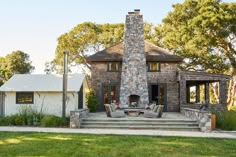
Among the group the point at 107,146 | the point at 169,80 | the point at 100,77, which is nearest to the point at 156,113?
the point at 107,146

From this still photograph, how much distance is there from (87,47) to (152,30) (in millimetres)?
8514

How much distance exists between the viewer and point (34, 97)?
18.1m

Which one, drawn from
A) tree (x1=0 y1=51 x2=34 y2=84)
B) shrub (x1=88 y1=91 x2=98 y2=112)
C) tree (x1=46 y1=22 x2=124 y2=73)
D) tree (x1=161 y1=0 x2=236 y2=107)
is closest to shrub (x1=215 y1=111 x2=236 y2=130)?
shrub (x1=88 y1=91 x2=98 y2=112)

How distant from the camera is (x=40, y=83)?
61.1 feet

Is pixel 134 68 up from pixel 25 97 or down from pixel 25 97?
up

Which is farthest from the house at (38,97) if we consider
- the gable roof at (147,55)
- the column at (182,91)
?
the column at (182,91)

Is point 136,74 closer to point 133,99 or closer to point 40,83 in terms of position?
point 133,99

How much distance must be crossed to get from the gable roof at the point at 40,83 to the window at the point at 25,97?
37cm

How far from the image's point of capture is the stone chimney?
21266mm

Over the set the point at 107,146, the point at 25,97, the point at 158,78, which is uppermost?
the point at 158,78

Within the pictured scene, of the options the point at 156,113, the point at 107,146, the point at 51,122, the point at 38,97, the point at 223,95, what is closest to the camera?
the point at 107,146

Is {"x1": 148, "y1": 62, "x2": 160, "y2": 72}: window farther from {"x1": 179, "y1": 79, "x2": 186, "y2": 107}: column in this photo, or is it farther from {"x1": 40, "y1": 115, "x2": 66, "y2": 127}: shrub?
{"x1": 40, "y1": 115, "x2": 66, "y2": 127}: shrub

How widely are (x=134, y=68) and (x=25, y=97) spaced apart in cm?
794

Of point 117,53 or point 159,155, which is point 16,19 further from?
point 159,155
